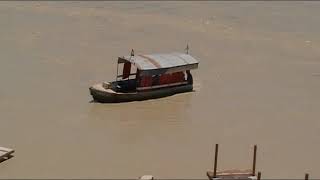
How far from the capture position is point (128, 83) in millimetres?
19922

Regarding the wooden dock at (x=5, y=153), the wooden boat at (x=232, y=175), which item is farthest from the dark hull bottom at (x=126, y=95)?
the wooden boat at (x=232, y=175)

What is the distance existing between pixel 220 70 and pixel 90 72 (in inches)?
194

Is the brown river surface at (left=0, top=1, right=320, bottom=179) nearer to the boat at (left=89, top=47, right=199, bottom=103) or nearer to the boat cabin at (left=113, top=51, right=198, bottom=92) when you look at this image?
the boat at (left=89, top=47, right=199, bottom=103)

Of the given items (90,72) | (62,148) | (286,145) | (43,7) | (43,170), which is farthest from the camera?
(43,7)

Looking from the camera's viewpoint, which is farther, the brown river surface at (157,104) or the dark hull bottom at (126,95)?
the dark hull bottom at (126,95)

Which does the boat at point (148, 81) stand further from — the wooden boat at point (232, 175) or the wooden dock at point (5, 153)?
the wooden boat at point (232, 175)

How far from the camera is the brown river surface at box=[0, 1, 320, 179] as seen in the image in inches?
603

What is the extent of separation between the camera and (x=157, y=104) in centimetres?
1961

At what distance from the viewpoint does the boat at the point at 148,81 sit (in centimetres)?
1914

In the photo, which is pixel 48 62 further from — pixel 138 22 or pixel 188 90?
pixel 138 22

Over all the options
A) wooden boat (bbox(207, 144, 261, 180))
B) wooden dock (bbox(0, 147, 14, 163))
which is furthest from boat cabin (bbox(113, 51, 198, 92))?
wooden boat (bbox(207, 144, 261, 180))

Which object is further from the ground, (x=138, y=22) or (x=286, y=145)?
(x=138, y=22)

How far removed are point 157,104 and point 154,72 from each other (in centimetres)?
99

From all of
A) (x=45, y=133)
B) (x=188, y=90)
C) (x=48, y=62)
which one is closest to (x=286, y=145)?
(x=188, y=90)
